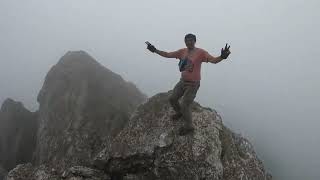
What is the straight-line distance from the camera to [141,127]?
27.0 m

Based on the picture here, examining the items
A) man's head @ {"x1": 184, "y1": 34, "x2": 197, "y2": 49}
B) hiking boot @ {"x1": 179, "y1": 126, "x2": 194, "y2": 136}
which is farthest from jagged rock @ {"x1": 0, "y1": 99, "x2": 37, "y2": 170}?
man's head @ {"x1": 184, "y1": 34, "x2": 197, "y2": 49}

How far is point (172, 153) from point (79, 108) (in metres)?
32.1

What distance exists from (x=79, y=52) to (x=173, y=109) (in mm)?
48739

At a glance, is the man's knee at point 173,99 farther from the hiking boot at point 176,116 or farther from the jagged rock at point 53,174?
the jagged rock at point 53,174

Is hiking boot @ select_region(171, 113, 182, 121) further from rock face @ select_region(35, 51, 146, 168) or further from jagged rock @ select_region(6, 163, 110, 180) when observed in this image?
→ rock face @ select_region(35, 51, 146, 168)

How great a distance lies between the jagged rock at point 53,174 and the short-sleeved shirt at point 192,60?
24.9 ft

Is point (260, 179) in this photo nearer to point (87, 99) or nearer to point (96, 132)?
point (96, 132)

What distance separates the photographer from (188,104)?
77.7 feet

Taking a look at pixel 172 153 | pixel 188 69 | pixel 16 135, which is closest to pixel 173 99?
pixel 188 69

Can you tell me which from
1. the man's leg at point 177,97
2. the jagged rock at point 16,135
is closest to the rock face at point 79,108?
the jagged rock at point 16,135

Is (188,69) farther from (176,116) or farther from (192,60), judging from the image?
(176,116)

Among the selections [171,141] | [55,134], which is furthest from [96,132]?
[171,141]

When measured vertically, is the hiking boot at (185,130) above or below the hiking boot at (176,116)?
below

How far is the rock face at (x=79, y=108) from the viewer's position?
46.9m
